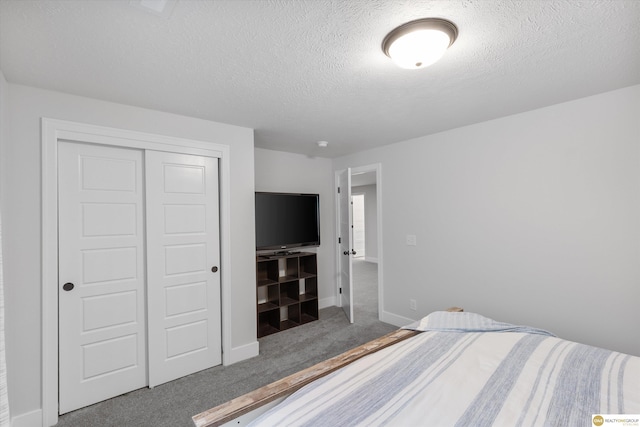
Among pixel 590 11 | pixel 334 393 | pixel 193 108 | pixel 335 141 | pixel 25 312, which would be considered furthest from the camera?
pixel 335 141

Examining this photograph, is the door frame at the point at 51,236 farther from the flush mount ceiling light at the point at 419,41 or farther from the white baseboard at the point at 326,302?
the white baseboard at the point at 326,302

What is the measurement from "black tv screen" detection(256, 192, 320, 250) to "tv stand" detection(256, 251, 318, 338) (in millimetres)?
181

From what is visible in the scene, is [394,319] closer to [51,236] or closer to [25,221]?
[51,236]

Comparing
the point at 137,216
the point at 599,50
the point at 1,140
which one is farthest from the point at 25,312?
the point at 599,50

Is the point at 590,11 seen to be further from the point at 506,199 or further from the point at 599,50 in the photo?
the point at 506,199

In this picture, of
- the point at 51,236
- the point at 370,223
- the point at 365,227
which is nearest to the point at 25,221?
the point at 51,236

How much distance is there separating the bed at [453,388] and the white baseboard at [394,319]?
201 centimetres

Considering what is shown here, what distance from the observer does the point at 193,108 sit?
2.41m

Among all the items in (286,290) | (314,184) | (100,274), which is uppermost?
(314,184)

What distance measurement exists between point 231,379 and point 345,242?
216 centimetres

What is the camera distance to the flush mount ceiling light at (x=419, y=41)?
135cm

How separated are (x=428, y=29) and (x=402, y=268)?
278 cm

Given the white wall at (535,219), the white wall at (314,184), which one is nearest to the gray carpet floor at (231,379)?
the white wall at (314,184)

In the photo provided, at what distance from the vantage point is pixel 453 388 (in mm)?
1191
